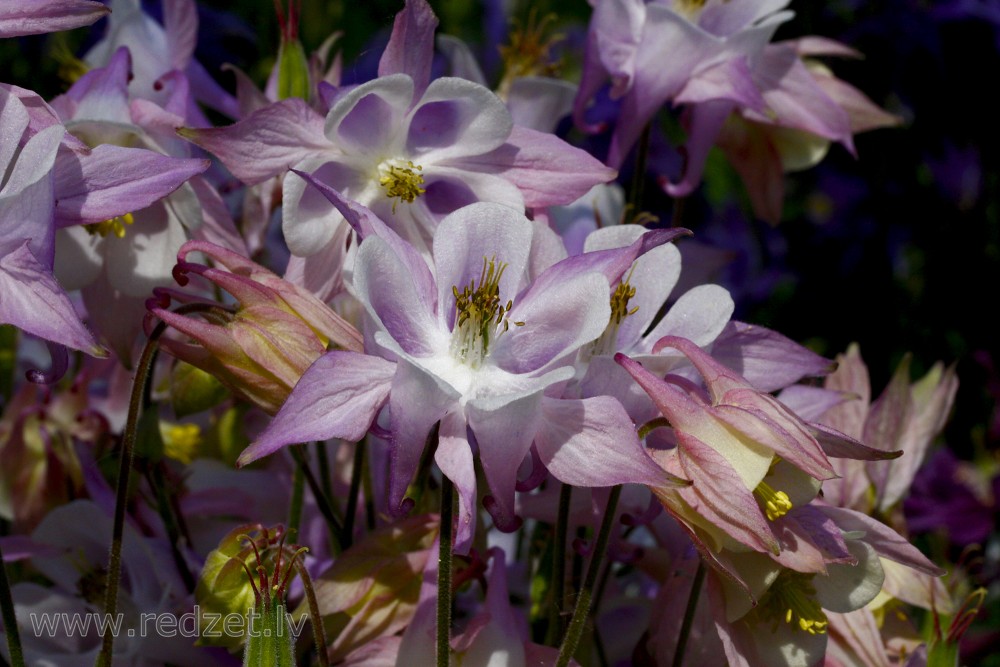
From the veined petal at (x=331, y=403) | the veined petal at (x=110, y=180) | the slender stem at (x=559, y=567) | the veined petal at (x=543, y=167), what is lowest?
the slender stem at (x=559, y=567)

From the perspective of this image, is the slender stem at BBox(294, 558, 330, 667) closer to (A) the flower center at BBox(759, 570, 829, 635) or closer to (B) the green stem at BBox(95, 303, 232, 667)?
(B) the green stem at BBox(95, 303, 232, 667)

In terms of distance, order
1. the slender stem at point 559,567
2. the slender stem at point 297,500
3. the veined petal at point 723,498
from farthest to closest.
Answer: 1. the slender stem at point 297,500
2. the slender stem at point 559,567
3. the veined petal at point 723,498

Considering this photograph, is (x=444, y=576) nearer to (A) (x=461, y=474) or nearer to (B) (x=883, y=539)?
(A) (x=461, y=474)

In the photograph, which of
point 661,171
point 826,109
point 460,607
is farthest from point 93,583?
point 661,171

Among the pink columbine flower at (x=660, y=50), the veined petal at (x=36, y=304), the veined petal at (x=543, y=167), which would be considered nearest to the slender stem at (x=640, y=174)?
the pink columbine flower at (x=660, y=50)

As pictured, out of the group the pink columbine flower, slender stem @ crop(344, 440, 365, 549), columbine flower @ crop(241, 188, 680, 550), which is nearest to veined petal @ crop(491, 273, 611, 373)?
columbine flower @ crop(241, 188, 680, 550)

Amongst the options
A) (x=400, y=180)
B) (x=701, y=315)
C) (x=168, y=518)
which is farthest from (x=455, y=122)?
(x=168, y=518)

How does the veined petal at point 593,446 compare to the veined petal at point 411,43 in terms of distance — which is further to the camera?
the veined petal at point 411,43

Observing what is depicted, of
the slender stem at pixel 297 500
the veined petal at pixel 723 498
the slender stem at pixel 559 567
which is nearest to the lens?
the veined petal at pixel 723 498

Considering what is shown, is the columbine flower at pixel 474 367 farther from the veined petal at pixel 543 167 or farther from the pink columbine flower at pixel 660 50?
the pink columbine flower at pixel 660 50
